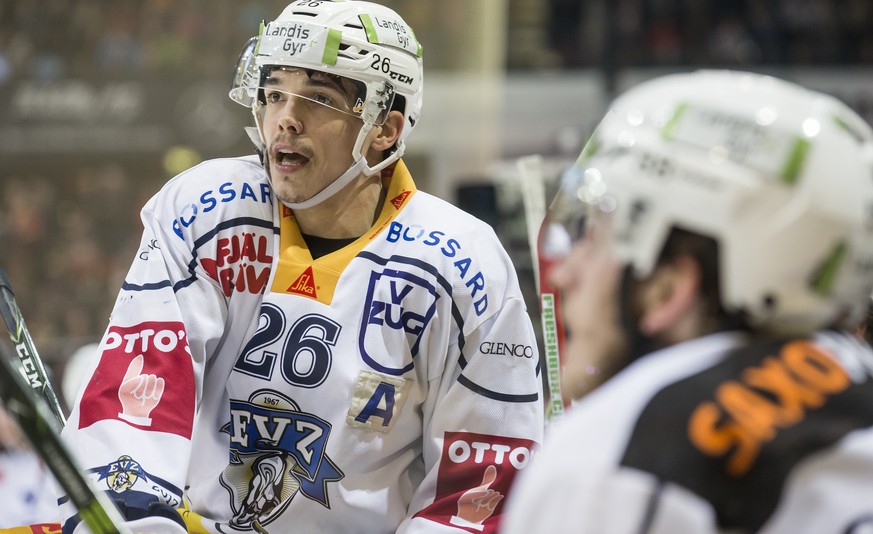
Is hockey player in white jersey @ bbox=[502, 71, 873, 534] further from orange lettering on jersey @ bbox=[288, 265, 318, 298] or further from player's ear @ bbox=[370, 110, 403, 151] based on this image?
player's ear @ bbox=[370, 110, 403, 151]

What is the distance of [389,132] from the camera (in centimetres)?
262

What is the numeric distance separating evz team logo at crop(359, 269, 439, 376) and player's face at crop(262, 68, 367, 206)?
0.84 feet

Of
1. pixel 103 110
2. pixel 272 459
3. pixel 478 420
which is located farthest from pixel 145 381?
pixel 103 110

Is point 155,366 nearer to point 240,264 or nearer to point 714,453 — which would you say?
point 240,264

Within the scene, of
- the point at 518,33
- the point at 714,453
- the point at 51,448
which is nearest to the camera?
the point at 714,453

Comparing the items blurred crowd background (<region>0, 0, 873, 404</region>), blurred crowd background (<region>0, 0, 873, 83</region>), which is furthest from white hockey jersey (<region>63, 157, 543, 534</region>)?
blurred crowd background (<region>0, 0, 873, 83</region>)

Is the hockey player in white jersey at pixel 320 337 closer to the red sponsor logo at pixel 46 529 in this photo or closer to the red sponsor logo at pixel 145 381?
the red sponsor logo at pixel 145 381

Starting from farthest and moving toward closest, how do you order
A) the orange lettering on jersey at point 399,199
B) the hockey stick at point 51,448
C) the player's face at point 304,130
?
1. the orange lettering on jersey at point 399,199
2. the player's face at point 304,130
3. the hockey stick at point 51,448

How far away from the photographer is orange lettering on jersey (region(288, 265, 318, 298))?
2.40 meters

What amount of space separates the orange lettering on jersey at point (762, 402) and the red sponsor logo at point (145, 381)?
134cm

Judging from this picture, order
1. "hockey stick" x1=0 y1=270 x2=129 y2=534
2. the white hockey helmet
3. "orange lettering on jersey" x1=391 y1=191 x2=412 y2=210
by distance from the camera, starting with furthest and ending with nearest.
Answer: "orange lettering on jersey" x1=391 y1=191 x2=412 y2=210 → "hockey stick" x1=0 y1=270 x2=129 y2=534 → the white hockey helmet

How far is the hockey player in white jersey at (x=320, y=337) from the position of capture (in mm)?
2348

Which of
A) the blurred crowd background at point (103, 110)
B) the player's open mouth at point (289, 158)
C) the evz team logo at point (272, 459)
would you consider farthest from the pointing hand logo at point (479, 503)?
the blurred crowd background at point (103, 110)

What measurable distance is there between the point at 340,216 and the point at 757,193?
54.0 inches
